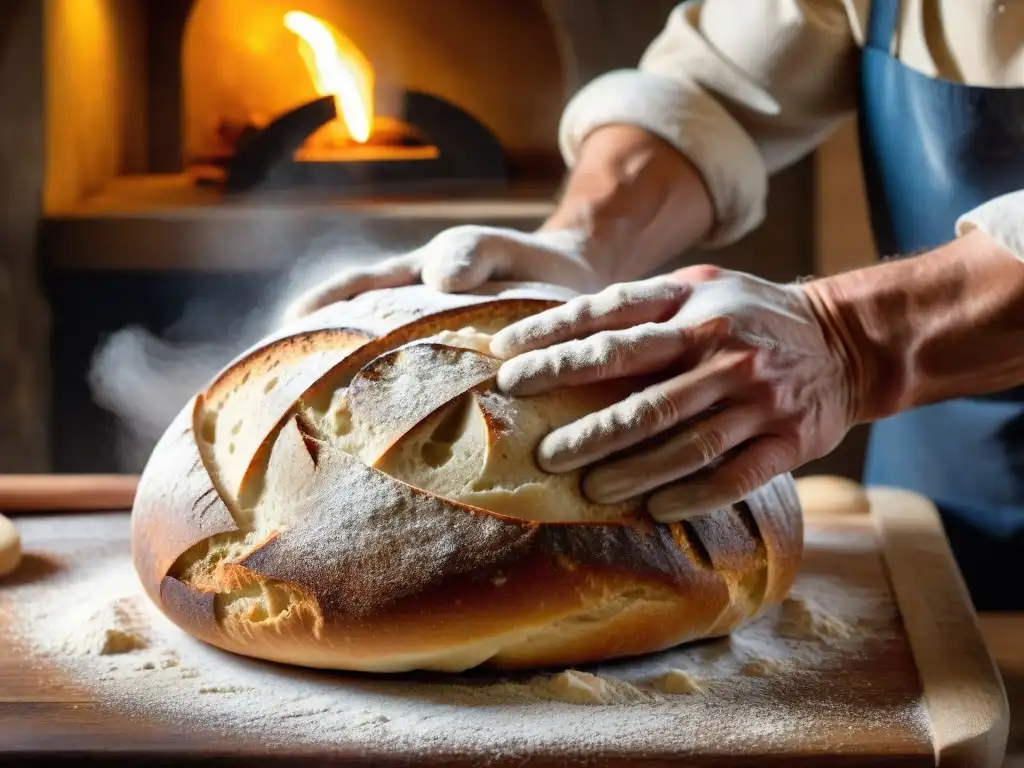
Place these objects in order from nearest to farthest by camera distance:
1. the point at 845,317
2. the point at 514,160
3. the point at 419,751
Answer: the point at 419,751 → the point at 845,317 → the point at 514,160

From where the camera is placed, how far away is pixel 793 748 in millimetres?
798

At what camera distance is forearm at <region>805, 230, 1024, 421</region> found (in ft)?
3.53

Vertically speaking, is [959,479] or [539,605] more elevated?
[539,605]

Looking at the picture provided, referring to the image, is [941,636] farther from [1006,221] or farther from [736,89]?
[736,89]

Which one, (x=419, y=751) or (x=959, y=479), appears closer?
(x=419, y=751)

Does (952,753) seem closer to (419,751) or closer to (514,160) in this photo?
(419,751)

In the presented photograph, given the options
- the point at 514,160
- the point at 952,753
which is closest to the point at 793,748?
the point at 952,753

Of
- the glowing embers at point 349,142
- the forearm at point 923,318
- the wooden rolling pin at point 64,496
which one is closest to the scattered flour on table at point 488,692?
the forearm at point 923,318

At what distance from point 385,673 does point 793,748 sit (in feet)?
1.08

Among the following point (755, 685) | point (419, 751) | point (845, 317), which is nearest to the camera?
point (419, 751)

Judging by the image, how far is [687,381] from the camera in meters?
0.92

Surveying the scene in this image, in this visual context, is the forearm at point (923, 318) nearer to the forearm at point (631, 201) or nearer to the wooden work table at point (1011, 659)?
the wooden work table at point (1011, 659)

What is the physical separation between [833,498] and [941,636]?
17.2 inches

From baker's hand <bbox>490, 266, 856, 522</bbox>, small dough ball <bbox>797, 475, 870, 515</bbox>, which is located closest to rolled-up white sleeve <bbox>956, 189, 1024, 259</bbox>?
baker's hand <bbox>490, 266, 856, 522</bbox>
